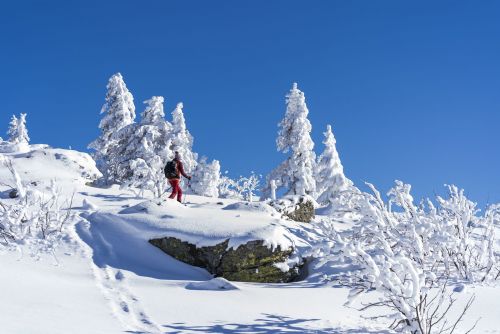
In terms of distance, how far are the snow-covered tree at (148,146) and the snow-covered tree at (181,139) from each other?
3.45 feet

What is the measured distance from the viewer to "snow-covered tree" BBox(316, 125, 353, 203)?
32.0m

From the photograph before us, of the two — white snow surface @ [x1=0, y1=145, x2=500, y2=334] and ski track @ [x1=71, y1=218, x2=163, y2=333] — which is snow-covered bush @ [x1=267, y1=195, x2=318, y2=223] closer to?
white snow surface @ [x1=0, y1=145, x2=500, y2=334]

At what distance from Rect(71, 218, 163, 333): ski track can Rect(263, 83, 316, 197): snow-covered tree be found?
2048 centimetres

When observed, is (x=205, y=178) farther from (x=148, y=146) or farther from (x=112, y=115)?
(x=148, y=146)

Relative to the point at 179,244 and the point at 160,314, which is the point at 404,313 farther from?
the point at 179,244

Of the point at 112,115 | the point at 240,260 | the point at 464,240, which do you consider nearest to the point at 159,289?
the point at 240,260

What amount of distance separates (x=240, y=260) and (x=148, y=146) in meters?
19.9

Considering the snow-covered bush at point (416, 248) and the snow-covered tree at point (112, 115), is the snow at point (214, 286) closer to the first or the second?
the snow-covered bush at point (416, 248)

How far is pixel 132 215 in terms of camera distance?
43.8ft

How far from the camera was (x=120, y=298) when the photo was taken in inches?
333

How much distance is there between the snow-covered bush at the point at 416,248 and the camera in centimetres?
690

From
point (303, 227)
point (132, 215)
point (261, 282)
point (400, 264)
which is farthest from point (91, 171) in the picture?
point (400, 264)

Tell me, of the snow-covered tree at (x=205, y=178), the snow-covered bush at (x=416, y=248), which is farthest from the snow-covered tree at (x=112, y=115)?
the snow-covered bush at (x=416, y=248)

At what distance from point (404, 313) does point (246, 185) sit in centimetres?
4400
